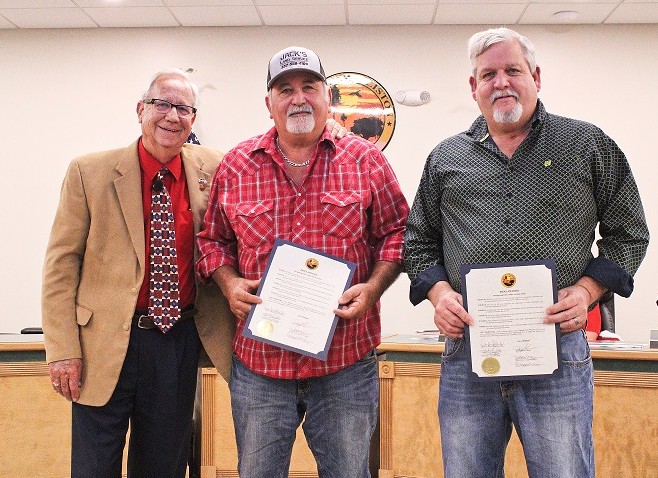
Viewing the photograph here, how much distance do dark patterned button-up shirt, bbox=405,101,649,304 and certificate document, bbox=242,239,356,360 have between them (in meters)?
0.23

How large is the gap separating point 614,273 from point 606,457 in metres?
1.69

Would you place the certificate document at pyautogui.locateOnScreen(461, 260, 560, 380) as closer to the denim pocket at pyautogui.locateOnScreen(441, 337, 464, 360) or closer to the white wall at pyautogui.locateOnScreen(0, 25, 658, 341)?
the denim pocket at pyautogui.locateOnScreen(441, 337, 464, 360)

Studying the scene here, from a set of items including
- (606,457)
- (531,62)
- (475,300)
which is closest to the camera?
(475,300)

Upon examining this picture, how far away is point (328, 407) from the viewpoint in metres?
2.02

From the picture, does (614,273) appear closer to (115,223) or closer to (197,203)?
(197,203)

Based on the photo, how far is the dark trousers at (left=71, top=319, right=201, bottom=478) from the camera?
216 cm

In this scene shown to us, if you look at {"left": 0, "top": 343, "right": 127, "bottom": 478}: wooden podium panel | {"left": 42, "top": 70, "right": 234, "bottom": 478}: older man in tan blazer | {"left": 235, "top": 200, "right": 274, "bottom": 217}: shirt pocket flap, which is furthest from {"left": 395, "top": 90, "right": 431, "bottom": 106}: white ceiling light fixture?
{"left": 235, "top": 200, "right": 274, "bottom": 217}: shirt pocket flap

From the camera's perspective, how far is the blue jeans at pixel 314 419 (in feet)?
6.60

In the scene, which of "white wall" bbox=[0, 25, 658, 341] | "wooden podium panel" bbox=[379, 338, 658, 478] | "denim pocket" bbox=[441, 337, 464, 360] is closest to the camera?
"denim pocket" bbox=[441, 337, 464, 360]

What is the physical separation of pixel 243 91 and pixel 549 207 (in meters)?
4.32

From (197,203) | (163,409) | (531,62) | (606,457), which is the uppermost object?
(531,62)

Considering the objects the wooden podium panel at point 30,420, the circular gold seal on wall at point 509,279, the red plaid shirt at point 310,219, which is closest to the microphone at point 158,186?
the red plaid shirt at point 310,219

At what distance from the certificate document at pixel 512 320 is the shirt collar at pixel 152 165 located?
1048 mm

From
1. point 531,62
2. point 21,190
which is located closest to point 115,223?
point 531,62
